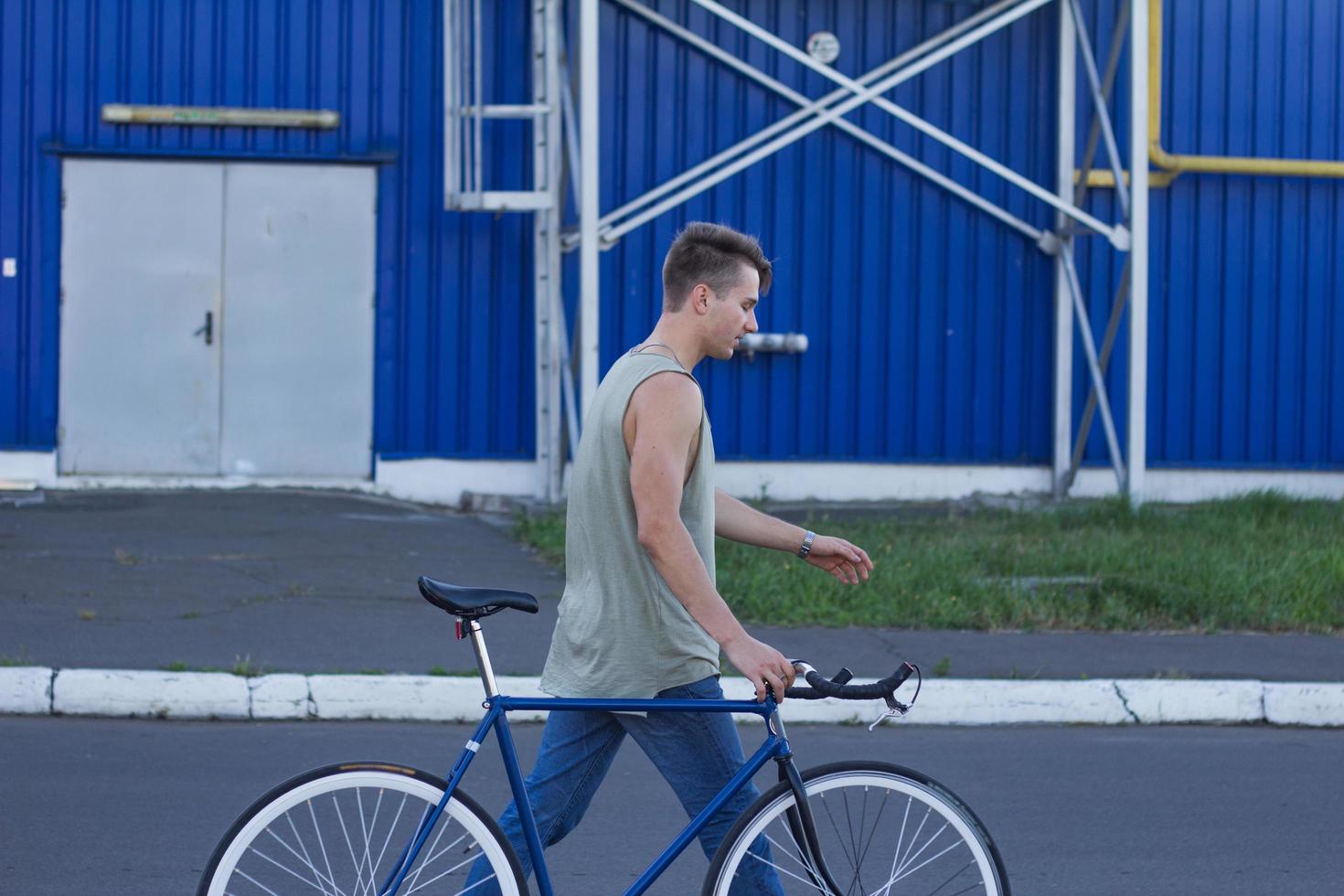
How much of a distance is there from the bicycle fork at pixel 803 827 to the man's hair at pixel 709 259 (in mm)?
926

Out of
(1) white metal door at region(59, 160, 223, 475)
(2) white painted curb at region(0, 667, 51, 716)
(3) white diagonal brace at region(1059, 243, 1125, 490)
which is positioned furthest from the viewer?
(1) white metal door at region(59, 160, 223, 475)

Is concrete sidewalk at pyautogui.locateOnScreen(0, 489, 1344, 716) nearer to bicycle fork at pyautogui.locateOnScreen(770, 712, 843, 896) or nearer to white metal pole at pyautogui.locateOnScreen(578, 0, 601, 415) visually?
white metal pole at pyautogui.locateOnScreen(578, 0, 601, 415)

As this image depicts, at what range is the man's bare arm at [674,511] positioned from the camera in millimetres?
3467

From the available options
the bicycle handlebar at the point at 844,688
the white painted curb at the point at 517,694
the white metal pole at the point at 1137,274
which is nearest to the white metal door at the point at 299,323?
the white metal pole at the point at 1137,274

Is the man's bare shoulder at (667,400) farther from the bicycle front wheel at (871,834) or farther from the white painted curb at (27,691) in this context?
the white painted curb at (27,691)

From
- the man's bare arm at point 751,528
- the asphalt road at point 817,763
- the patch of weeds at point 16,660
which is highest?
the man's bare arm at point 751,528

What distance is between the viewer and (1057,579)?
9656mm

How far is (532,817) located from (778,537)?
86cm

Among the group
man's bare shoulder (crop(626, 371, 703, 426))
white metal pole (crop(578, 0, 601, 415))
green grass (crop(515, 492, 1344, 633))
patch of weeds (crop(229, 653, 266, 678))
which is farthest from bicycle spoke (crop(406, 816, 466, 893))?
white metal pole (crop(578, 0, 601, 415))

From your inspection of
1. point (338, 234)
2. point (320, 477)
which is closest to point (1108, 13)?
point (338, 234)

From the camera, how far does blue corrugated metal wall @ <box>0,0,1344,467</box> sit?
13.0m

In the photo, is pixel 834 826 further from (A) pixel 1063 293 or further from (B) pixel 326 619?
(A) pixel 1063 293

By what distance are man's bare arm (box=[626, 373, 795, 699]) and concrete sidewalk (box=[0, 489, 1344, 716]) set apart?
4018 mm

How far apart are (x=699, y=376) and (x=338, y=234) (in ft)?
10.1
